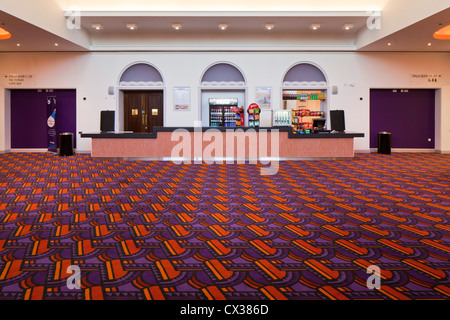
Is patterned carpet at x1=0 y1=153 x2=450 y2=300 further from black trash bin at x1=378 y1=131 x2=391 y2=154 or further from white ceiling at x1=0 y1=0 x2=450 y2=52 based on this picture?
black trash bin at x1=378 y1=131 x2=391 y2=154

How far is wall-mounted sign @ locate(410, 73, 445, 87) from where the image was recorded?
39.6 feet

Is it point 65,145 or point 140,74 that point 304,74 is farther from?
point 65,145

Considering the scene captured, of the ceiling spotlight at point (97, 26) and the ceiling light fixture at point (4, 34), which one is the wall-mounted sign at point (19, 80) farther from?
the ceiling spotlight at point (97, 26)

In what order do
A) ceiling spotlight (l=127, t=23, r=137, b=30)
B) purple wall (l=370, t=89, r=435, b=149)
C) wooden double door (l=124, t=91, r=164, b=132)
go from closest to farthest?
ceiling spotlight (l=127, t=23, r=137, b=30)
wooden double door (l=124, t=91, r=164, b=132)
purple wall (l=370, t=89, r=435, b=149)

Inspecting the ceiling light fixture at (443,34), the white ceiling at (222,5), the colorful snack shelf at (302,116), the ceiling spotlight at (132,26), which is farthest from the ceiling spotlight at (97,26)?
the ceiling light fixture at (443,34)

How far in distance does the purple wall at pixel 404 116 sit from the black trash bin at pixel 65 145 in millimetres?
9976

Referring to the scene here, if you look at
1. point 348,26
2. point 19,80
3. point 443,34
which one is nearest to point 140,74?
point 19,80

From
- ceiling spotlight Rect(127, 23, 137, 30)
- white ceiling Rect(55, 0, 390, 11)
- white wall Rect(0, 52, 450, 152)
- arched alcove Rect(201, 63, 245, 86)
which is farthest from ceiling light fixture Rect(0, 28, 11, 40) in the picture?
arched alcove Rect(201, 63, 245, 86)

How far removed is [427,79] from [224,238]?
1167cm

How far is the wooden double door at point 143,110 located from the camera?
12172 mm

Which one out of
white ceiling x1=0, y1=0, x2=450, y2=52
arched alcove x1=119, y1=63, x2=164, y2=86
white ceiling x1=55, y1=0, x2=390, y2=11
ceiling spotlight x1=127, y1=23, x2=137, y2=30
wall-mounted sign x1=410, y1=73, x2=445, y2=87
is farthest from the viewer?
wall-mounted sign x1=410, y1=73, x2=445, y2=87

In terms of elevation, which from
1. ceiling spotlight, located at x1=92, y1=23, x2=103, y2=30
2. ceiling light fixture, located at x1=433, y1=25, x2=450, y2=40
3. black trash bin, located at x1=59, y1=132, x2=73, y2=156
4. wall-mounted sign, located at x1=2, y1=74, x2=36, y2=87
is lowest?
black trash bin, located at x1=59, y1=132, x2=73, y2=156

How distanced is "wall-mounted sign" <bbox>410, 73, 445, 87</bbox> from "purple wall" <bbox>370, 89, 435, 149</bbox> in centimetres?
34
